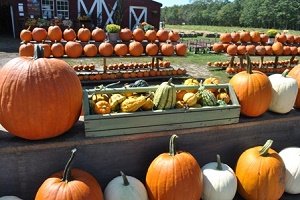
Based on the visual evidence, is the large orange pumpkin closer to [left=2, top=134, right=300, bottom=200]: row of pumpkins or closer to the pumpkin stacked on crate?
[left=2, top=134, right=300, bottom=200]: row of pumpkins

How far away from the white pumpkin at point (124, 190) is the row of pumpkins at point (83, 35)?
219 inches

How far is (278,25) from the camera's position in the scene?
5809cm

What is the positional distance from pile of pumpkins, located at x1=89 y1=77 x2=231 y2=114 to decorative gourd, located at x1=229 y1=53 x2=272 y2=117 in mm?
137

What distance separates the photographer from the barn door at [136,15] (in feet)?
64.1

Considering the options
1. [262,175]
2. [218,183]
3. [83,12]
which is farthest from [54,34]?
[83,12]

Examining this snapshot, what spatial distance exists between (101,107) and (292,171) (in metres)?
1.86

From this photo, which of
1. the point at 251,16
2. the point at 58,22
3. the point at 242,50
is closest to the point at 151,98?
the point at 242,50

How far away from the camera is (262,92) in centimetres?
255

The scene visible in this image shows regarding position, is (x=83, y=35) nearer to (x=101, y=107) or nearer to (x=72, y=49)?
(x=72, y=49)

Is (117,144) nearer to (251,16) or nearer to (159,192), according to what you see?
(159,192)

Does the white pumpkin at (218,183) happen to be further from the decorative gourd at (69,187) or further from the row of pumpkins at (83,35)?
the row of pumpkins at (83,35)

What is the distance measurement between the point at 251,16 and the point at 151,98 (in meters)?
70.9

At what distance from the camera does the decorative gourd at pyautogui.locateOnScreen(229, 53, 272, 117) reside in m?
2.55

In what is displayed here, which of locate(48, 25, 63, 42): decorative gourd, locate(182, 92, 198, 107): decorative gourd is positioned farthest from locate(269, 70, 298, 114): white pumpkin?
locate(48, 25, 63, 42): decorative gourd
